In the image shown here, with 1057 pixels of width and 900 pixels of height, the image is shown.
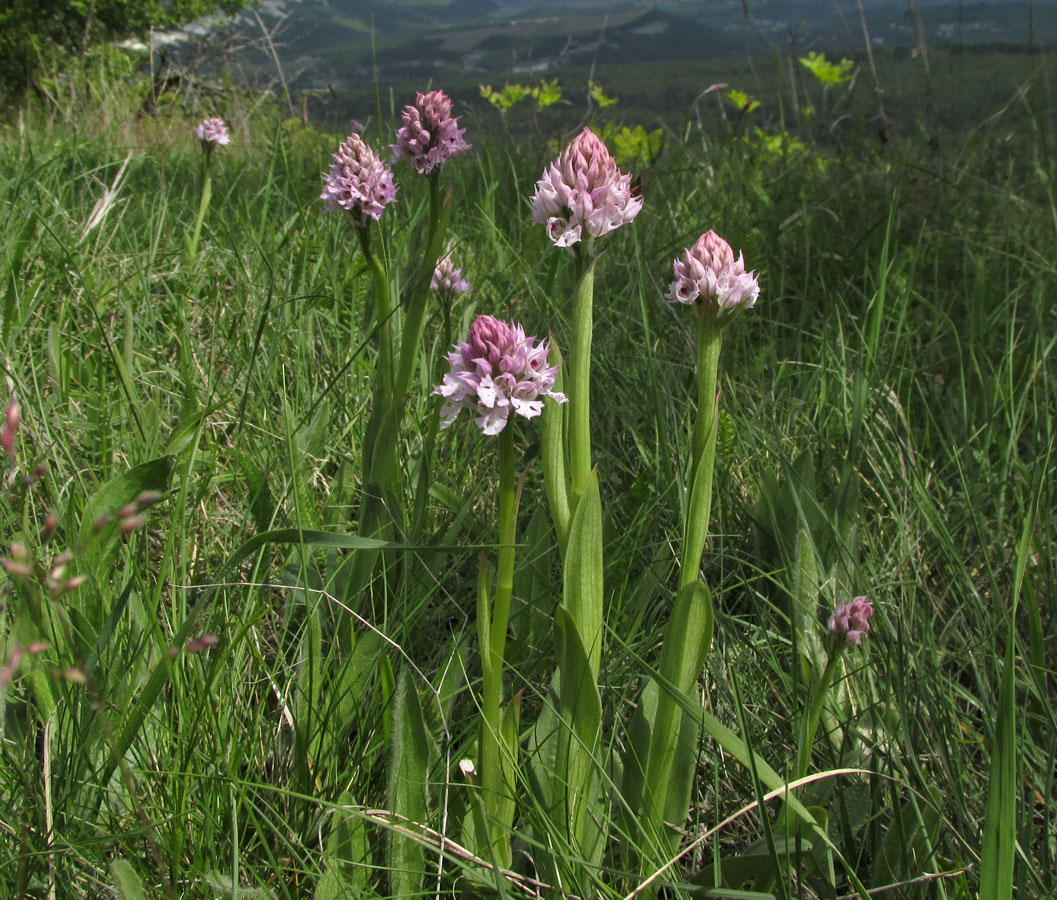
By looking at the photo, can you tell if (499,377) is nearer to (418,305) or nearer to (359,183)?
(418,305)

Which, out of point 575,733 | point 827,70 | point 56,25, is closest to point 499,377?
point 575,733

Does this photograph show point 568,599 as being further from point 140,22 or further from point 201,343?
point 140,22

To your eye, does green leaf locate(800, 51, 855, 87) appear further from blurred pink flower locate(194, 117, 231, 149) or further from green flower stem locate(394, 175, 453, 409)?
green flower stem locate(394, 175, 453, 409)

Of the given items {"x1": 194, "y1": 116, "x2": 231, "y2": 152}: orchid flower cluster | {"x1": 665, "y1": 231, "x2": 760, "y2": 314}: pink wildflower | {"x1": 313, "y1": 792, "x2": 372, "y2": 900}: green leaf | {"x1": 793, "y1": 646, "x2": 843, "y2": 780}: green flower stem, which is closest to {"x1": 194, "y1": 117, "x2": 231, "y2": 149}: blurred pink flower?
{"x1": 194, "y1": 116, "x2": 231, "y2": 152}: orchid flower cluster

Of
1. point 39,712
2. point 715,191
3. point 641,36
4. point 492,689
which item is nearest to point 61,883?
point 39,712

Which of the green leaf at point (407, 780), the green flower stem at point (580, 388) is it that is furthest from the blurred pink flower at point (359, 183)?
the green leaf at point (407, 780)

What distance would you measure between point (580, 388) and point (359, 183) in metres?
0.85

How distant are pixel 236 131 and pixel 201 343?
4347mm

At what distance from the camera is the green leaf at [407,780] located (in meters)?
0.97

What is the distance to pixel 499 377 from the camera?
955 millimetres

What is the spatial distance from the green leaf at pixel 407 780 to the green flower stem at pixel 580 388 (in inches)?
11.8

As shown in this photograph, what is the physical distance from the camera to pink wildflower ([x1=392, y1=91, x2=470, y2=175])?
5.12 feet

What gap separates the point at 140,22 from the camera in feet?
54.0

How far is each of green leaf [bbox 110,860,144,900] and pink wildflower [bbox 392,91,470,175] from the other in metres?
1.18
